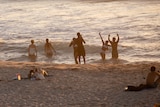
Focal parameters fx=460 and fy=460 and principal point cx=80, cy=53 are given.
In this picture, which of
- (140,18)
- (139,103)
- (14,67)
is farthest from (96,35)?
(139,103)

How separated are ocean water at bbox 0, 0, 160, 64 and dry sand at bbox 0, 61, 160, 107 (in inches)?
222

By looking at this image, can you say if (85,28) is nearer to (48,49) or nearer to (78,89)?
(48,49)

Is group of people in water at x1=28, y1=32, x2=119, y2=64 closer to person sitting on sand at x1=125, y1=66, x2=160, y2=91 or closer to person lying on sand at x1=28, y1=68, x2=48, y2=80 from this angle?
person lying on sand at x1=28, y1=68, x2=48, y2=80

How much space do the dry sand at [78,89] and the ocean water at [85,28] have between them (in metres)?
5.63

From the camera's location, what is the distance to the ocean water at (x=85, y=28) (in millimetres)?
22562

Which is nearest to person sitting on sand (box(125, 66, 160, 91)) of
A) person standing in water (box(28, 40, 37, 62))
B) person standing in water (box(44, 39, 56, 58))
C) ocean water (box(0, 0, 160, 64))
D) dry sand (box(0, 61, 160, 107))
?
dry sand (box(0, 61, 160, 107))

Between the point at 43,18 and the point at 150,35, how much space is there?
15.6 meters

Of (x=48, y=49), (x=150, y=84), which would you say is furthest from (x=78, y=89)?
(x=48, y=49)

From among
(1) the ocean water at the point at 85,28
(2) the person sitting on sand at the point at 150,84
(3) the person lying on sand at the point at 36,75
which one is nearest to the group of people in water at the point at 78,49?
(1) the ocean water at the point at 85,28

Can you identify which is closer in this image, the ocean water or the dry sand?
the dry sand

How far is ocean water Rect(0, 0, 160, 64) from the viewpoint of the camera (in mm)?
22562

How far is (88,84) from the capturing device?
12.2 meters

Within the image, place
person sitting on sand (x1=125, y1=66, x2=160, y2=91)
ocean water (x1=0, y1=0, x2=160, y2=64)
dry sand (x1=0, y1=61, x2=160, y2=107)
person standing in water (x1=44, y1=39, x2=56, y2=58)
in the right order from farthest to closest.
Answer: ocean water (x1=0, y1=0, x2=160, y2=64), person standing in water (x1=44, y1=39, x2=56, y2=58), person sitting on sand (x1=125, y1=66, x2=160, y2=91), dry sand (x1=0, y1=61, x2=160, y2=107)

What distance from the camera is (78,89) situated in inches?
458
